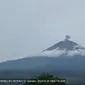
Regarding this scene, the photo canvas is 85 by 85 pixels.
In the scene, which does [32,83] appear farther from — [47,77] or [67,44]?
[67,44]

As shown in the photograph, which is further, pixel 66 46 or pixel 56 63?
pixel 66 46

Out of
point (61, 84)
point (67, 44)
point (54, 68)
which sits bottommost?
point (61, 84)

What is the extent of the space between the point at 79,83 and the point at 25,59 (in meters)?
2.08

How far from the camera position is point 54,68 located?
9.88 meters

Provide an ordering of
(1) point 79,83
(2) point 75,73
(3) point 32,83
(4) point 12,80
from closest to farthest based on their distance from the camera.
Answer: (3) point 32,83, (4) point 12,80, (1) point 79,83, (2) point 75,73

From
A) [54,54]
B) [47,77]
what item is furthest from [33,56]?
[47,77]

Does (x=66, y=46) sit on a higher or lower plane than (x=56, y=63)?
higher

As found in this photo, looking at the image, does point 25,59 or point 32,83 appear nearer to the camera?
point 32,83

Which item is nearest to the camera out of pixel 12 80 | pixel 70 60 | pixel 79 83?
pixel 12 80

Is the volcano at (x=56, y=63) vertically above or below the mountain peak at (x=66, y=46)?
below

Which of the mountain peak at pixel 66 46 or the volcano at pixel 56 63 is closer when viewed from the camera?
the volcano at pixel 56 63

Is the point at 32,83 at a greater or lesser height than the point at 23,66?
lesser

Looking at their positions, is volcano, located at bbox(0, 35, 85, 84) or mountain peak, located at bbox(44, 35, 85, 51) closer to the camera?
volcano, located at bbox(0, 35, 85, 84)

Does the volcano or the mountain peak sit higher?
the mountain peak
